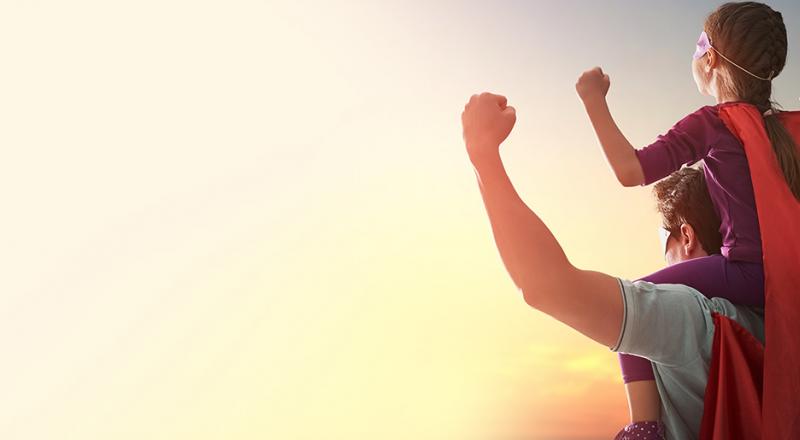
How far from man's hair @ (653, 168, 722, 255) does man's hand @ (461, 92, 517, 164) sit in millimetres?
834

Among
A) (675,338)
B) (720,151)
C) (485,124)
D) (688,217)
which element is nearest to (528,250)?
(485,124)

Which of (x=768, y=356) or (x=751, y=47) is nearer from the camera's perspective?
(x=768, y=356)

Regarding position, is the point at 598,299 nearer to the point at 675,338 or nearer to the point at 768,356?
the point at 675,338

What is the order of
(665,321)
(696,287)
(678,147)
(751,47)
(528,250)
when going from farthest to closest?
(751,47) < (678,147) < (696,287) < (665,321) < (528,250)

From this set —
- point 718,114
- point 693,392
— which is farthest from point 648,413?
point 718,114

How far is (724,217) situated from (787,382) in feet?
1.40

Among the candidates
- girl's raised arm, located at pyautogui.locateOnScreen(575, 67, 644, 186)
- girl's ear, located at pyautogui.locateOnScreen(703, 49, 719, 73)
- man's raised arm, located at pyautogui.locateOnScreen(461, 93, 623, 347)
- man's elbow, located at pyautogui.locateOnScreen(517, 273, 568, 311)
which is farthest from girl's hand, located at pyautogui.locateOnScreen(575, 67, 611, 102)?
man's elbow, located at pyautogui.locateOnScreen(517, 273, 568, 311)

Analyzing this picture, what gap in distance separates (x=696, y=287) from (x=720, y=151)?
30cm

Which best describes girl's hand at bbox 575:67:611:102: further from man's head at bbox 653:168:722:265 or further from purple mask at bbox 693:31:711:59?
man's head at bbox 653:168:722:265

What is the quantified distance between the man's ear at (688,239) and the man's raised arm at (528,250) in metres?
0.71

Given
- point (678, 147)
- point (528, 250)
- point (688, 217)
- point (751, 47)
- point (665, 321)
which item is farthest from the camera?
point (688, 217)

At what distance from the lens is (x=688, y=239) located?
1.88m

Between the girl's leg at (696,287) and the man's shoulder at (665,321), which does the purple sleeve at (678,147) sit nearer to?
the girl's leg at (696,287)

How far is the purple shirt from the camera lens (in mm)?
1551
